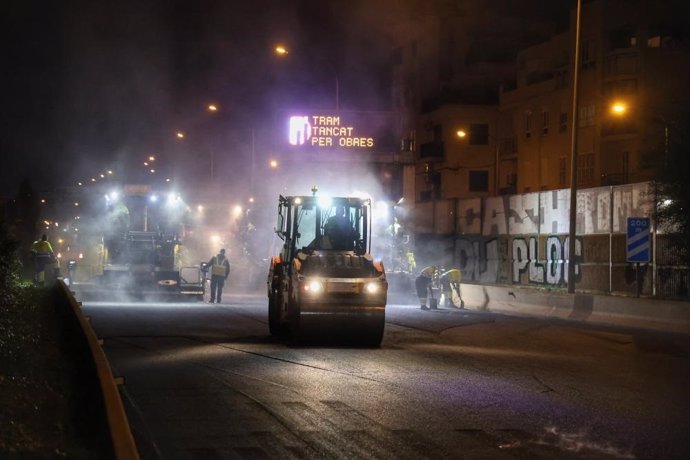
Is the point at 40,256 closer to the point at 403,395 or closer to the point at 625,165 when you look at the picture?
the point at 403,395

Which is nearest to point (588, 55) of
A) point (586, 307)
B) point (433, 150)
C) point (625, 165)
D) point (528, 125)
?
point (625, 165)

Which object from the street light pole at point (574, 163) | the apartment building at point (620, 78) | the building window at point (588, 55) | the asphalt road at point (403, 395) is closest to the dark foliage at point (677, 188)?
the street light pole at point (574, 163)

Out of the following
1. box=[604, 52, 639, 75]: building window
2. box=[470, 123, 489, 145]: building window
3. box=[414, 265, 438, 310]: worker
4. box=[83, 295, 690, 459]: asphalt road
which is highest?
box=[604, 52, 639, 75]: building window

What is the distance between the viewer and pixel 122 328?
21438mm

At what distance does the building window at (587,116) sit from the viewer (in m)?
55.1

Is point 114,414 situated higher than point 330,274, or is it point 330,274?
point 330,274

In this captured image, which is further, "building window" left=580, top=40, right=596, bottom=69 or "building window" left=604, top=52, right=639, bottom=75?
"building window" left=580, top=40, right=596, bottom=69

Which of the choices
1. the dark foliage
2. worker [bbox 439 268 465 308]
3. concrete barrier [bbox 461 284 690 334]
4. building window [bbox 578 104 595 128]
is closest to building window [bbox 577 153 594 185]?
building window [bbox 578 104 595 128]

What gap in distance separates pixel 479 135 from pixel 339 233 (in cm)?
5326

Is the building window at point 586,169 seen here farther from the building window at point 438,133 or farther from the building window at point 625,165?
the building window at point 438,133

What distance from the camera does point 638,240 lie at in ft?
87.6

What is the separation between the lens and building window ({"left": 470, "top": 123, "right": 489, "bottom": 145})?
235ft

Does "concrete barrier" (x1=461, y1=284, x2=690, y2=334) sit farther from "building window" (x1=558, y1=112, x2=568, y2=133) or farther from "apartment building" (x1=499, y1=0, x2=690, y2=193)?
"building window" (x1=558, y1=112, x2=568, y2=133)

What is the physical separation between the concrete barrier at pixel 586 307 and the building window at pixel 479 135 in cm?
3718
